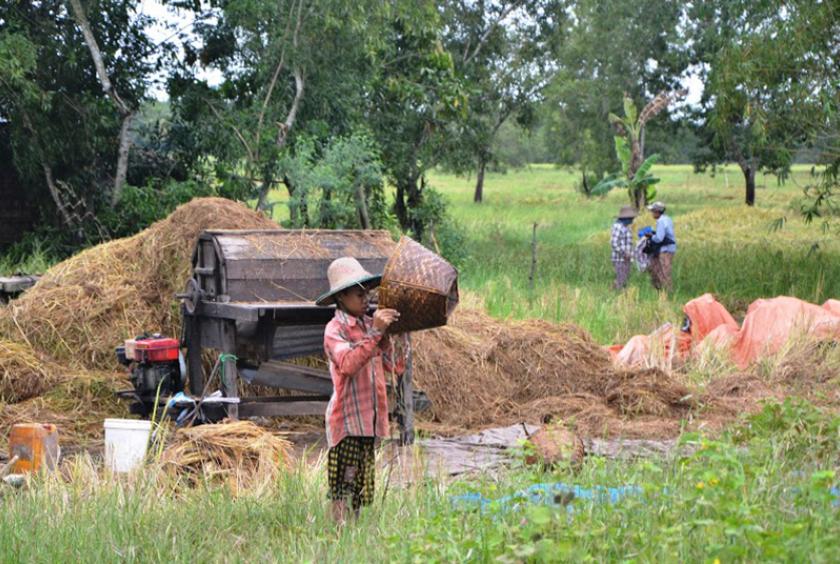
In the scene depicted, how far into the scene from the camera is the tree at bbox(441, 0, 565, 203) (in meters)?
28.0

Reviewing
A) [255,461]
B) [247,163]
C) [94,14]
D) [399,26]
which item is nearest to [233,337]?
[255,461]

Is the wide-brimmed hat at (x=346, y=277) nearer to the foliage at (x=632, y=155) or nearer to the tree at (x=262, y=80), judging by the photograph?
the tree at (x=262, y=80)

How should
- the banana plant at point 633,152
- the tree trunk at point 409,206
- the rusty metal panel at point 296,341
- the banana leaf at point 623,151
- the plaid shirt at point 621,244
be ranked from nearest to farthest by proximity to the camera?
1. the rusty metal panel at point 296,341
2. the plaid shirt at point 621,244
3. the tree trunk at point 409,206
4. the banana plant at point 633,152
5. the banana leaf at point 623,151

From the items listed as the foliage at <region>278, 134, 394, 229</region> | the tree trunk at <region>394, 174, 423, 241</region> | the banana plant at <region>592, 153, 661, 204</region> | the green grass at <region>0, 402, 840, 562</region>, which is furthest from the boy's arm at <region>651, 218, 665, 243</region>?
the banana plant at <region>592, 153, 661, 204</region>

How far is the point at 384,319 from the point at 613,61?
42.6 metres

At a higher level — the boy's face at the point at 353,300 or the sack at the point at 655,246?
the boy's face at the point at 353,300

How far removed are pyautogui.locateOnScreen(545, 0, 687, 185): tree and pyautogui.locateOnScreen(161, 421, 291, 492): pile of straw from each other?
3652cm

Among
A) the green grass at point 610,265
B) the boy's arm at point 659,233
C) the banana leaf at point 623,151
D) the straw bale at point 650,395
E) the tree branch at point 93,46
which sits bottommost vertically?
the green grass at point 610,265

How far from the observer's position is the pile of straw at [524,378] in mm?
10071

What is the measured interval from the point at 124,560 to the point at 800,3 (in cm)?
1582

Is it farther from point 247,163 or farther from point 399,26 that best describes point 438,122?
point 247,163

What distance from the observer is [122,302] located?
10836 mm

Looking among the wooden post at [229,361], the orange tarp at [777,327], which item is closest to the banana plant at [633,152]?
the orange tarp at [777,327]

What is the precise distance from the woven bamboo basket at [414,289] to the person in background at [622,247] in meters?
13.6
